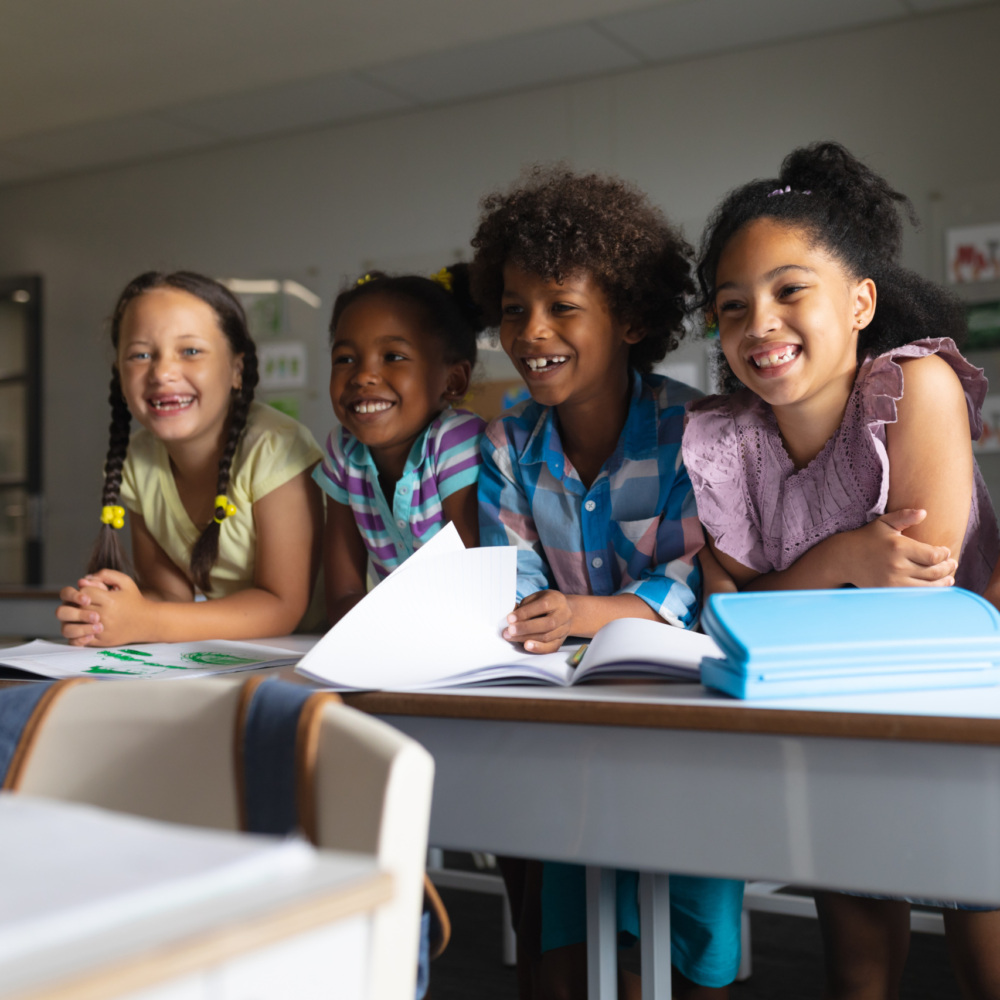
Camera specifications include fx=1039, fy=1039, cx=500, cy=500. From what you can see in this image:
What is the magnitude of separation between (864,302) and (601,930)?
0.70 meters

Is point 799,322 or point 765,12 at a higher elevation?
point 765,12

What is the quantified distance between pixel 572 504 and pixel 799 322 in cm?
33

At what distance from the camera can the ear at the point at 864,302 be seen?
111 centimetres

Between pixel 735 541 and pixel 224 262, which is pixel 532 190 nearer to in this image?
pixel 735 541

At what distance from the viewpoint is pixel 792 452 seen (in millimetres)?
1139

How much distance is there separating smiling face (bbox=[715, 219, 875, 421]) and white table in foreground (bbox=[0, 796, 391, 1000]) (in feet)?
2.69

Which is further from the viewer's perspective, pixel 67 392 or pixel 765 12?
pixel 67 392

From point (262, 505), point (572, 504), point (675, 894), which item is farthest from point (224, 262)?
point (675, 894)

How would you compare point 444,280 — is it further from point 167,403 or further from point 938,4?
point 938,4

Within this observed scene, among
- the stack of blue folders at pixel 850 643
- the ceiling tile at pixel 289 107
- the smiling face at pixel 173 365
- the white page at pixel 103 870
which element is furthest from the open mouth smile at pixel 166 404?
the ceiling tile at pixel 289 107

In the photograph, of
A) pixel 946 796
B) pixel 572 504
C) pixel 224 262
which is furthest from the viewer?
pixel 224 262

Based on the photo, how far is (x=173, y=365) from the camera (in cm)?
139

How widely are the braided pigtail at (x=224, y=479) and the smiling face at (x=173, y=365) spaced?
0.03 m

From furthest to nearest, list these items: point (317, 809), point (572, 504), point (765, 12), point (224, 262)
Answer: point (224, 262), point (765, 12), point (572, 504), point (317, 809)
